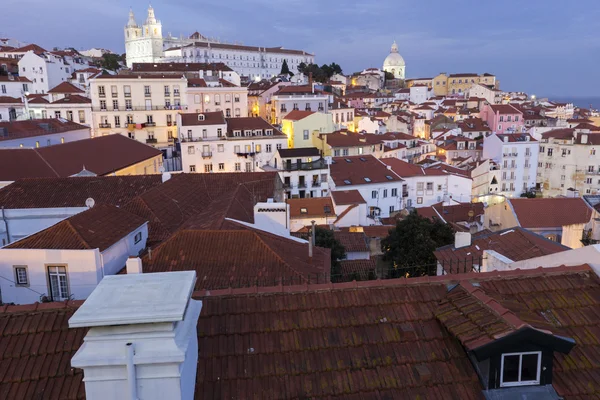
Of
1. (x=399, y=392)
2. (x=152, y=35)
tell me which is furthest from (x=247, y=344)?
(x=152, y=35)

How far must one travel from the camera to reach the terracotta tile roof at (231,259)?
460 inches

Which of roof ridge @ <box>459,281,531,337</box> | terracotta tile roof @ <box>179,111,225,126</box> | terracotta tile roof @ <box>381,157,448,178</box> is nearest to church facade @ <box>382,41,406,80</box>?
terracotta tile roof @ <box>381,157,448,178</box>

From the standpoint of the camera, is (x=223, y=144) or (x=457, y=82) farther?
(x=457, y=82)

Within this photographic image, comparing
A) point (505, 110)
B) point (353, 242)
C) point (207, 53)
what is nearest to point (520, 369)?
point (353, 242)

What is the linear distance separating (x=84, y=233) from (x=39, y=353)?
8.94 m

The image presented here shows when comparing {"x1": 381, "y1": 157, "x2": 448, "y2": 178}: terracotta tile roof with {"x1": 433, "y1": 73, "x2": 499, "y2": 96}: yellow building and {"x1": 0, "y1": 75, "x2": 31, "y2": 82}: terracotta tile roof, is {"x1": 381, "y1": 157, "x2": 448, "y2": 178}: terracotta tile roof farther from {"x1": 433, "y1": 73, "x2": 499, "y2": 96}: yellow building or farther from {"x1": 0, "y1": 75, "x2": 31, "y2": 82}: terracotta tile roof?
{"x1": 433, "y1": 73, "x2": 499, "y2": 96}: yellow building

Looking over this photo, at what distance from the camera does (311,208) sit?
35.2 meters

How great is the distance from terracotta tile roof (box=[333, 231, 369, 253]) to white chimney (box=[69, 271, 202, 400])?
2103 centimetres

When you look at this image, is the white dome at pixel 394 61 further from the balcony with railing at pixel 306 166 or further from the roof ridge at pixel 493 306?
the roof ridge at pixel 493 306

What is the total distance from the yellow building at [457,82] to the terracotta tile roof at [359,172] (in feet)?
350

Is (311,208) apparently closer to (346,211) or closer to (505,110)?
(346,211)

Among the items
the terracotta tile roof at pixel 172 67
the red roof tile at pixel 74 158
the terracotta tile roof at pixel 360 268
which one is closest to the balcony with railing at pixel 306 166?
the red roof tile at pixel 74 158

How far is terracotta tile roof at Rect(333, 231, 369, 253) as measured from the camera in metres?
24.7

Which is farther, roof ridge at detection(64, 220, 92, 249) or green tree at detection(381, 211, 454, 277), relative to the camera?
green tree at detection(381, 211, 454, 277)
